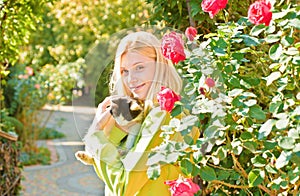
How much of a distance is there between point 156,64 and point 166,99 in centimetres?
16

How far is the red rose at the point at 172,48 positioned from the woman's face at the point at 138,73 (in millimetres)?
71

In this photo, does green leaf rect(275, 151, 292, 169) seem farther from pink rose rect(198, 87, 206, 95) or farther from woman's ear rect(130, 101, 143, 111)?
woman's ear rect(130, 101, 143, 111)

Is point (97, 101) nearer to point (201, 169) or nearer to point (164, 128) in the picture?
point (164, 128)

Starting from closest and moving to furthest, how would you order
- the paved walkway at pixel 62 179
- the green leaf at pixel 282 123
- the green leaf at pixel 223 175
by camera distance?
1. the green leaf at pixel 282 123
2. the green leaf at pixel 223 175
3. the paved walkway at pixel 62 179

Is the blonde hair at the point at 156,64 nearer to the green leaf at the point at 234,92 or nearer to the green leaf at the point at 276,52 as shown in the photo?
the green leaf at the point at 234,92

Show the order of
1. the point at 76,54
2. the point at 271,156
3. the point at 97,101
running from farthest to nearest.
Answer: the point at 76,54
the point at 97,101
the point at 271,156

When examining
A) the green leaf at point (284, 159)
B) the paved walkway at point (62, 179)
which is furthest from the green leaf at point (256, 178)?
the paved walkway at point (62, 179)

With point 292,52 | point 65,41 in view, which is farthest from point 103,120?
point 65,41

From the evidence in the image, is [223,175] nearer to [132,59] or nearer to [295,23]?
[132,59]

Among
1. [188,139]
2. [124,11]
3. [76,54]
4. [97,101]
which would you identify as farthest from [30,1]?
[76,54]

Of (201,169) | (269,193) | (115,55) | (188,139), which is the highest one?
(115,55)

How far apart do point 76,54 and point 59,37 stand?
0.88 meters

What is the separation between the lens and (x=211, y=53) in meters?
1.98

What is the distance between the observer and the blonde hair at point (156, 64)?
1954mm
